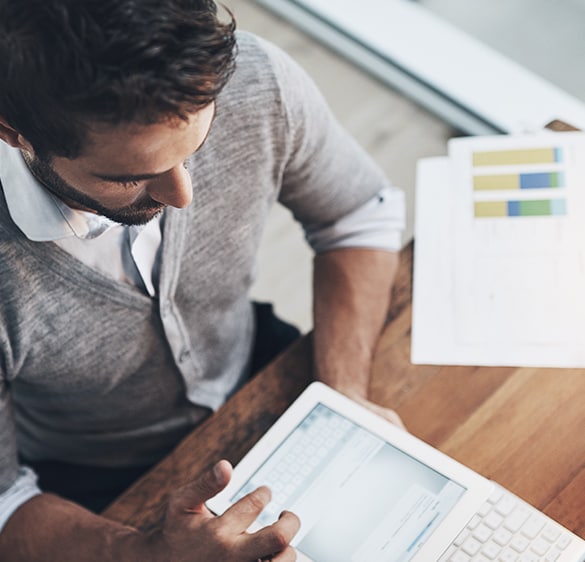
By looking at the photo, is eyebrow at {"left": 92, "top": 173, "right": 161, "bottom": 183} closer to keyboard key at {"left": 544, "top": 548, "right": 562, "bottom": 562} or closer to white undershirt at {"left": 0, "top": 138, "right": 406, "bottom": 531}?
white undershirt at {"left": 0, "top": 138, "right": 406, "bottom": 531}

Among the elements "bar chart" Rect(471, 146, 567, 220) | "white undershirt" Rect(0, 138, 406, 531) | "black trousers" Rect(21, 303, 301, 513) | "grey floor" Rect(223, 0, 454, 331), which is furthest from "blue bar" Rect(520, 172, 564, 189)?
"grey floor" Rect(223, 0, 454, 331)

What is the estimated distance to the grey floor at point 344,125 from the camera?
202 cm

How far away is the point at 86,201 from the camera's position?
2.84ft

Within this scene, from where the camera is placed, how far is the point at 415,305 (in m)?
1.08

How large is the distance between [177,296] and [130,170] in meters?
0.30

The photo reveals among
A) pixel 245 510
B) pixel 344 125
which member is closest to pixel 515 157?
pixel 245 510

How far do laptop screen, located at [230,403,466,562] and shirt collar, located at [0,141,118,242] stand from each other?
12.9 inches

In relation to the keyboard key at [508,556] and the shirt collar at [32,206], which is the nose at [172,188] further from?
the keyboard key at [508,556]

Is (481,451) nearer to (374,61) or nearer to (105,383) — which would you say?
(105,383)

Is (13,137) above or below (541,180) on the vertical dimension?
above

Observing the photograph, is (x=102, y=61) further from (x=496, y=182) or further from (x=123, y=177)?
(x=496, y=182)

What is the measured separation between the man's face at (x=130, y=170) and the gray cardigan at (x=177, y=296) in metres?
0.08

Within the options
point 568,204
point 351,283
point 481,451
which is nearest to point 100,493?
point 351,283

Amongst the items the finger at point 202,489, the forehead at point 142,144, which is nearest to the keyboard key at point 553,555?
the finger at point 202,489
